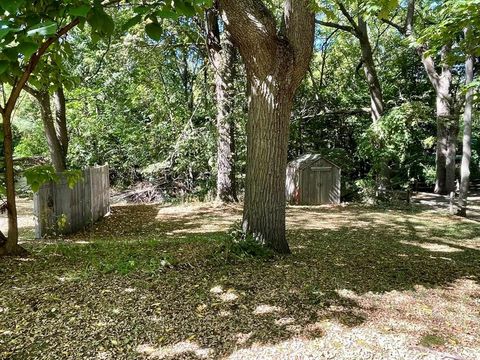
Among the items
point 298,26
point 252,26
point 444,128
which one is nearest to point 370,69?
point 444,128

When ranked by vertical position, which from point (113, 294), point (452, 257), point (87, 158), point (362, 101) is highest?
point (362, 101)

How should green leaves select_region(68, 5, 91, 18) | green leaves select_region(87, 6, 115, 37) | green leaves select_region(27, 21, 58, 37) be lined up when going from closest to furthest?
green leaves select_region(27, 21, 58, 37)
green leaves select_region(68, 5, 91, 18)
green leaves select_region(87, 6, 115, 37)

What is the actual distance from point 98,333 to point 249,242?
86.1 inches

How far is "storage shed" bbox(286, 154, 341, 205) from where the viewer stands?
42.8ft

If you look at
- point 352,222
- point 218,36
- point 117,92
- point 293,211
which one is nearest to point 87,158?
point 117,92

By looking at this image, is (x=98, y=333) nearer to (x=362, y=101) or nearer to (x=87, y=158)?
(x=87, y=158)

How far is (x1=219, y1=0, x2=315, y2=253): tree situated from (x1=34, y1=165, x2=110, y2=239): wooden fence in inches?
128

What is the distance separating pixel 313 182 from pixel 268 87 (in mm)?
9228

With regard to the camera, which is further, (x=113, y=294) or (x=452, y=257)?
(x=452, y=257)

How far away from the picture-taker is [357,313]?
2943 mm

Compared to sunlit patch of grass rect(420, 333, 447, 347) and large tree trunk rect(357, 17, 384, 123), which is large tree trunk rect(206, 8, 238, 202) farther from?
sunlit patch of grass rect(420, 333, 447, 347)

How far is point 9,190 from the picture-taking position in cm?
311

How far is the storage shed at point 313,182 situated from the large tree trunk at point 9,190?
10.5 m

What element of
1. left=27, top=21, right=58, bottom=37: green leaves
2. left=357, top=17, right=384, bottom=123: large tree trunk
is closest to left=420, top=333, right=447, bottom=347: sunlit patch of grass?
left=27, top=21, right=58, bottom=37: green leaves
